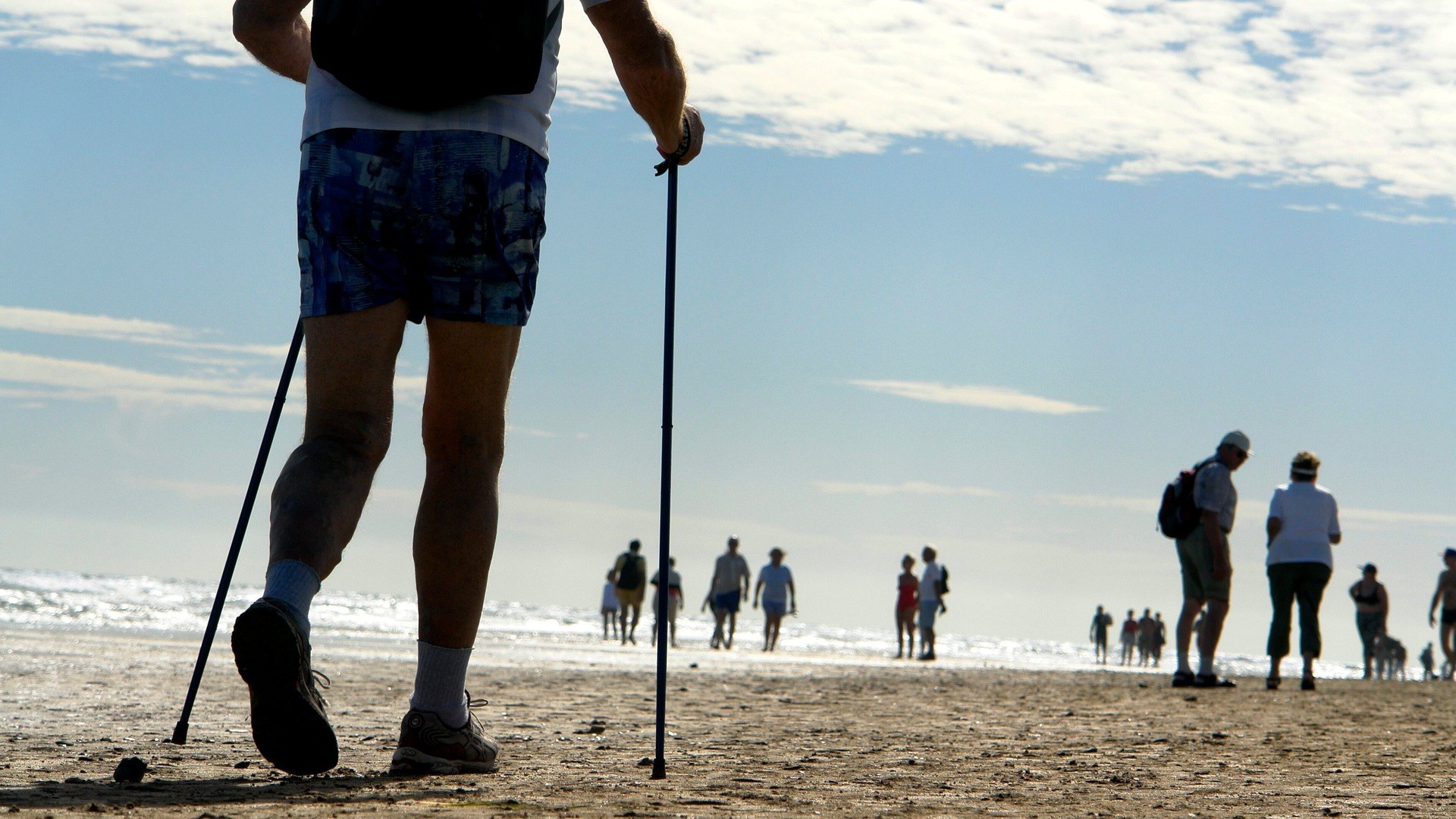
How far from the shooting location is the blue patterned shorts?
2.87 meters

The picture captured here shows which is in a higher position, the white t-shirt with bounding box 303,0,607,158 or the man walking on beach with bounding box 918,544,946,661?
the white t-shirt with bounding box 303,0,607,158

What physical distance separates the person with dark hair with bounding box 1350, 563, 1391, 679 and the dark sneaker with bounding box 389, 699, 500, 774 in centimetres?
2262

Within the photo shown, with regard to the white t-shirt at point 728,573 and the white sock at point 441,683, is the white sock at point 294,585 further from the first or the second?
the white t-shirt at point 728,573

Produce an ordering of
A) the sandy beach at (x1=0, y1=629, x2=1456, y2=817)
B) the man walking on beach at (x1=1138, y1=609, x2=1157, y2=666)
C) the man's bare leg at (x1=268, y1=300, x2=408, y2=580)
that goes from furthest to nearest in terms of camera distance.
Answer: the man walking on beach at (x1=1138, y1=609, x2=1157, y2=666)
the sandy beach at (x1=0, y1=629, x2=1456, y2=817)
the man's bare leg at (x1=268, y1=300, x2=408, y2=580)

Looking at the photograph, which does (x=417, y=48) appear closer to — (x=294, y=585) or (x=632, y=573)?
(x=294, y=585)

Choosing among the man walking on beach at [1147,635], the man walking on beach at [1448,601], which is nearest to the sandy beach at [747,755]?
the man walking on beach at [1448,601]

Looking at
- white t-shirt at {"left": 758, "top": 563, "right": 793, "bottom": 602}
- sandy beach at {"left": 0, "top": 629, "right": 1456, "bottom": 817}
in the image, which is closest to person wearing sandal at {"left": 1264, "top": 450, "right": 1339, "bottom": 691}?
sandy beach at {"left": 0, "top": 629, "right": 1456, "bottom": 817}

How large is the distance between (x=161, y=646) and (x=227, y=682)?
6.41 m

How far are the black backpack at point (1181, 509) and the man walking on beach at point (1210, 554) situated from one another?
0.18 ft

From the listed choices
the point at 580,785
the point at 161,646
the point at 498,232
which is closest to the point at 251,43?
the point at 498,232

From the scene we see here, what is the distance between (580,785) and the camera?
2932 millimetres

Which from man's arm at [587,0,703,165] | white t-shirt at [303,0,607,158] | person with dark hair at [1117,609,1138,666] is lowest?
person with dark hair at [1117,609,1138,666]

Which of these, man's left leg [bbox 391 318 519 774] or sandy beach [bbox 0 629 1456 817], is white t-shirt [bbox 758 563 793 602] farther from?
man's left leg [bbox 391 318 519 774]

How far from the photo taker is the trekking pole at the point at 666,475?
3174mm
